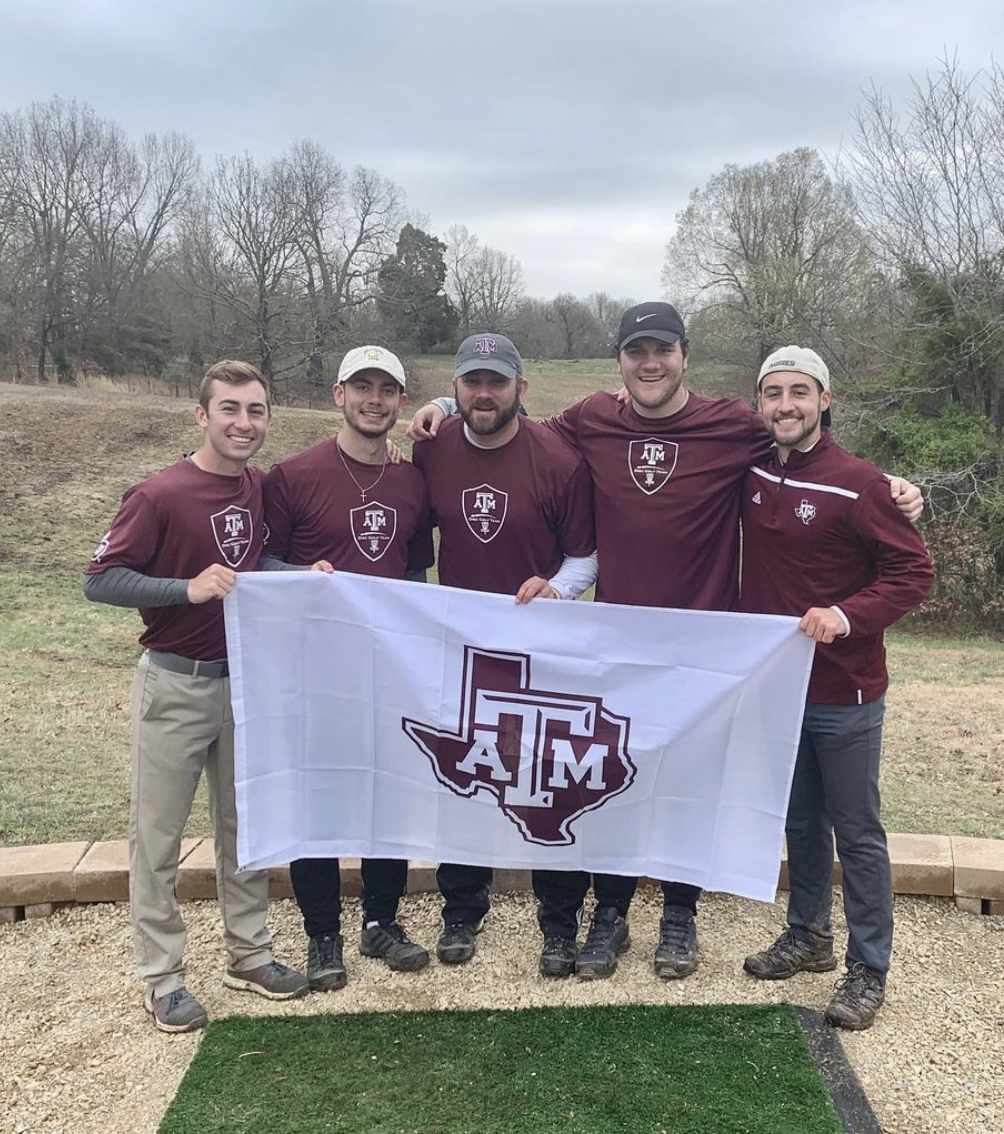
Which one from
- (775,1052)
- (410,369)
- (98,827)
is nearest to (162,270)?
(410,369)

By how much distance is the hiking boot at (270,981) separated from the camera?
3.83m

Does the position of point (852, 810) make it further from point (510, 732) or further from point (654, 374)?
point (654, 374)

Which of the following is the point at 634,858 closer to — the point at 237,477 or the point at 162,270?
the point at 237,477

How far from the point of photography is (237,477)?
3561 mm

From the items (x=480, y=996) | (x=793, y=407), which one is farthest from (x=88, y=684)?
(x=793, y=407)

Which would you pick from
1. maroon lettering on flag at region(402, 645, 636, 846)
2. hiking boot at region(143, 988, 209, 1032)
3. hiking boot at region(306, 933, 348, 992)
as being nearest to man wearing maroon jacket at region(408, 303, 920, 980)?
maroon lettering on flag at region(402, 645, 636, 846)

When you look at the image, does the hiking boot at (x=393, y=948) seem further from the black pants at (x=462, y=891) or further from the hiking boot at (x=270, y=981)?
the hiking boot at (x=270, y=981)

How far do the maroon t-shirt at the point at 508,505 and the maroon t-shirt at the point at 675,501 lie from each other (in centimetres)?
12

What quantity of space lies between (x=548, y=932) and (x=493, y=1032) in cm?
59

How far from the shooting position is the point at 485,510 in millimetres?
3797

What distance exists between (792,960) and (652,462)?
2.26m

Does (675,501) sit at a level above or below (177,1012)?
above

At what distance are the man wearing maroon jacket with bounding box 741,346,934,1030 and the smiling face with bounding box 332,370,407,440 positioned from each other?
58.7 inches

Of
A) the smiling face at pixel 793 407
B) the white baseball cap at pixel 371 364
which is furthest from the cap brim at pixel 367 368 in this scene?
the smiling face at pixel 793 407
